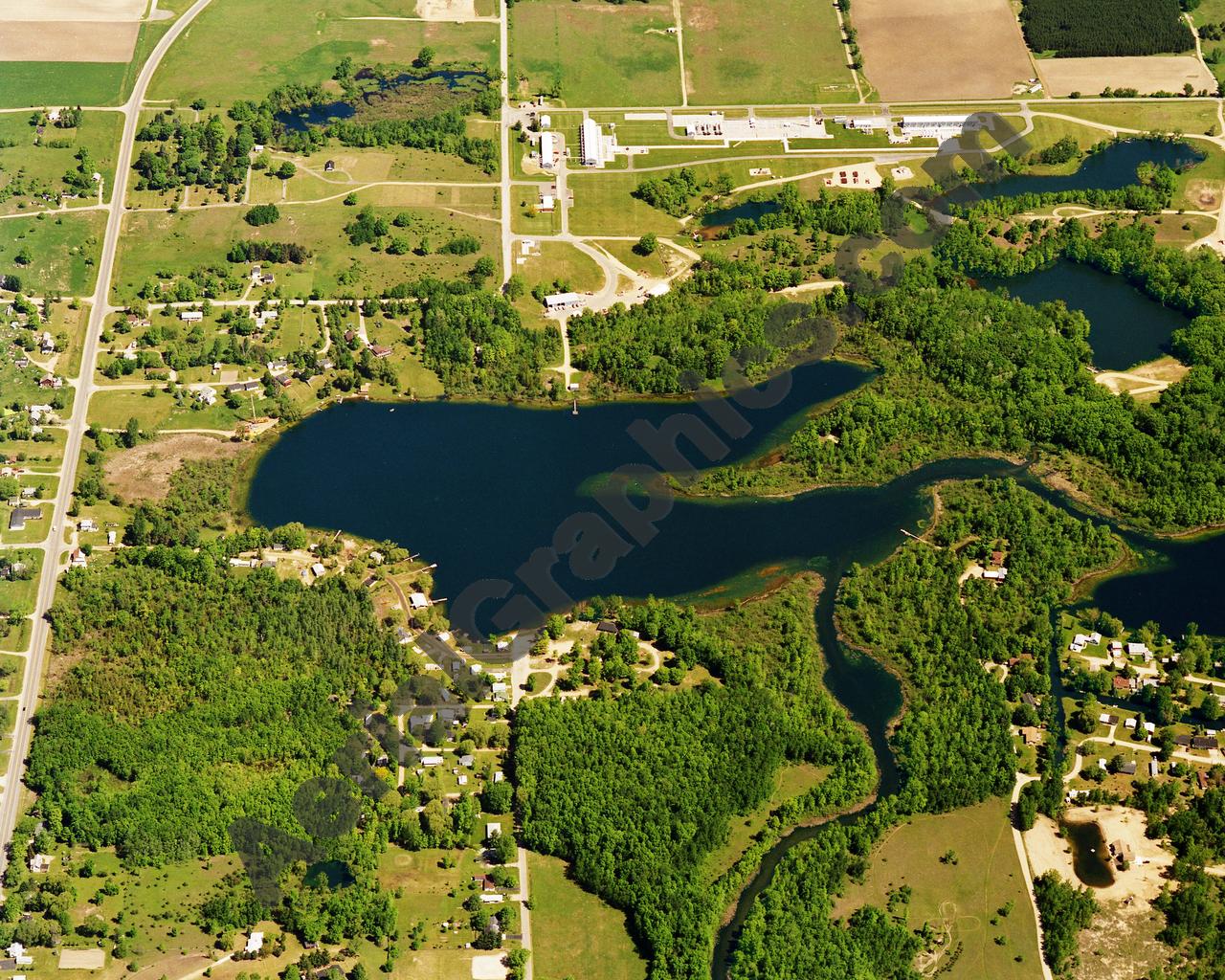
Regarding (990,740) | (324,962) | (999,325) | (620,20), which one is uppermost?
(620,20)

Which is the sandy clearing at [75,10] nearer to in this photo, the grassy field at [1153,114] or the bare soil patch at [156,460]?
the bare soil patch at [156,460]

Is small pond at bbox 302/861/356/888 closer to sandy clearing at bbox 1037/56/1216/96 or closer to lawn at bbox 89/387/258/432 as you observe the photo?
lawn at bbox 89/387/258/432

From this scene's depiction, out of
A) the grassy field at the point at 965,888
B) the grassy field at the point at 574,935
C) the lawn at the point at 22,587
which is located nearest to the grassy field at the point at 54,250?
the lawn at the point at 22,587

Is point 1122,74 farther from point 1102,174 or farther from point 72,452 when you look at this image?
Result: point 72,452

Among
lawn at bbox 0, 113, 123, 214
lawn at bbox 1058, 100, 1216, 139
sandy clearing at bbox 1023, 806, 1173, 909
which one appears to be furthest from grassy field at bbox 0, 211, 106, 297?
lawn at bbox 1058, 100, 1216, 139

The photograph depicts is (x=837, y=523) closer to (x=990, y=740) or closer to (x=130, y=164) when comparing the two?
(x=990, y=740)

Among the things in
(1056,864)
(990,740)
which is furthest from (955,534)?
(1056,864)
